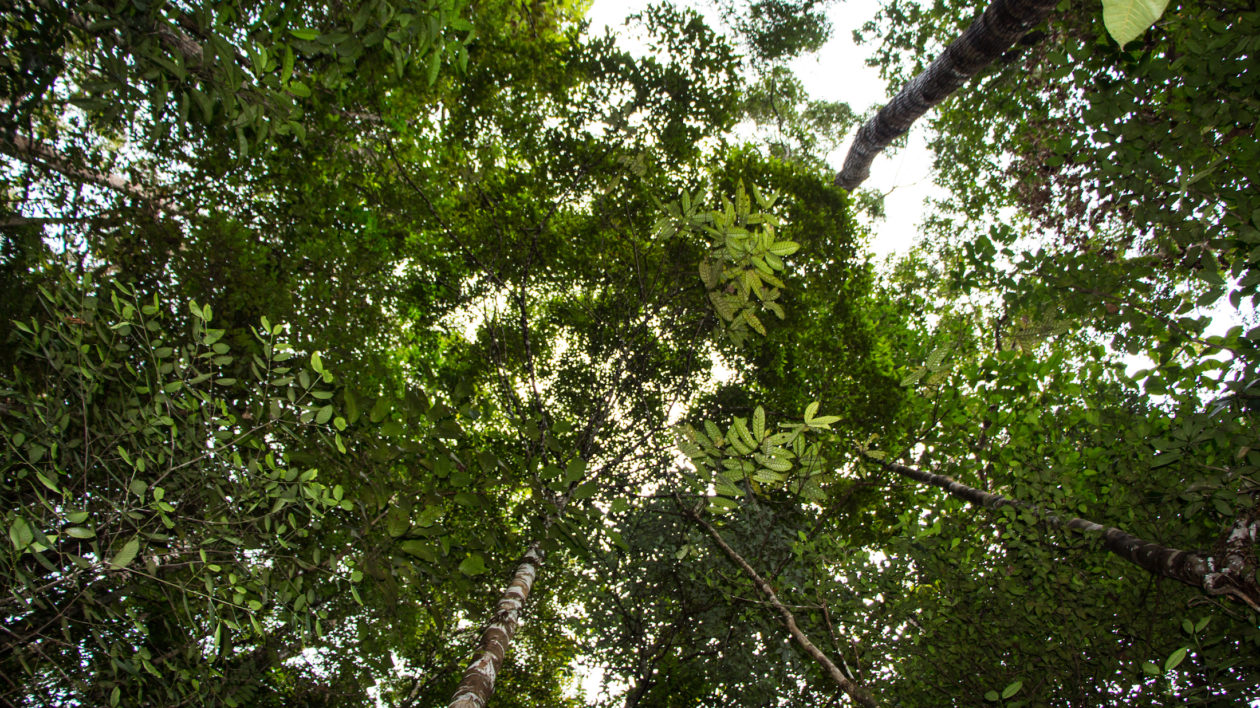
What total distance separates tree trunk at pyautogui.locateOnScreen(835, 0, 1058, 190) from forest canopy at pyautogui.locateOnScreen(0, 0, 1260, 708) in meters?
0.05

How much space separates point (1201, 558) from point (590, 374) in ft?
17.8

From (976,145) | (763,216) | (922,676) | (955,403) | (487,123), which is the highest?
(976,145)

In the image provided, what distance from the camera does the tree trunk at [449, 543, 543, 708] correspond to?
3074mm

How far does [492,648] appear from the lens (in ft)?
11.4

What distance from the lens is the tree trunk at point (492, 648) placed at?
3.07m

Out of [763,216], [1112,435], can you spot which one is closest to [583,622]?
[1112,435]

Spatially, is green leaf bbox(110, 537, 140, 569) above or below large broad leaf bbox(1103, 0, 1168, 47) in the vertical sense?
below

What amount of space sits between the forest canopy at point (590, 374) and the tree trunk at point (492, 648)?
0.03m

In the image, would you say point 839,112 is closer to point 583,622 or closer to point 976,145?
point 976,145

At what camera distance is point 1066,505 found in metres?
4.13

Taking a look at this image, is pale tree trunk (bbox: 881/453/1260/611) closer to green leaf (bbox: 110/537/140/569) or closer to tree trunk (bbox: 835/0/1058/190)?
green leaf (bbox: 110/537/140/569)

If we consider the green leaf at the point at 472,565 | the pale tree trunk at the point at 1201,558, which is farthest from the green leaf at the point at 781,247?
the pale tree trunk at the point at 1201,558

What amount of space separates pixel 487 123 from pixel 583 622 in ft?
18.9

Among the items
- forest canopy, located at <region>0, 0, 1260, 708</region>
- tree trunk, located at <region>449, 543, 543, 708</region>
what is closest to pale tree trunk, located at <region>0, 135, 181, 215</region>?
forest canopy, located at <region>0, 0, 1260, 708</region>
